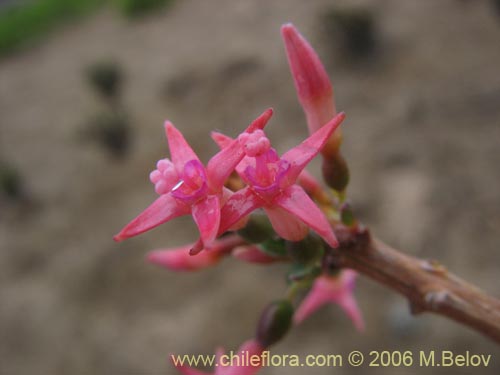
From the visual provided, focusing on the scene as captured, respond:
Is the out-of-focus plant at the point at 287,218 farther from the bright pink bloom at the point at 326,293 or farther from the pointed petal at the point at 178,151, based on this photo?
the bright pink bloom at the point at 326,293

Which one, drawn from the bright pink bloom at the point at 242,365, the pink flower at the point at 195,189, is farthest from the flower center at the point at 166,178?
the bright pink bloom at the point at 242,365

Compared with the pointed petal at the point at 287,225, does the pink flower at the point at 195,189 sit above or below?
above

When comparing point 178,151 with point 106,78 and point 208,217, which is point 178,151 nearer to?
point 208,217

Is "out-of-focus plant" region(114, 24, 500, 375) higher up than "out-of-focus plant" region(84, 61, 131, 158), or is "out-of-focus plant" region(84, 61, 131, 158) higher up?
"out-of-focus plant" region(114, 24, 500, 375)

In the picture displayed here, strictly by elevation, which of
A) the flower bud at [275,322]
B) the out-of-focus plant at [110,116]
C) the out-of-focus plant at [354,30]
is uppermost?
the flower bud at [275,322]

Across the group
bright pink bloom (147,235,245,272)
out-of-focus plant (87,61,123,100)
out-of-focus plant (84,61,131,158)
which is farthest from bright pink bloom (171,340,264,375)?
out-of-focus plant (87,61,123,100)

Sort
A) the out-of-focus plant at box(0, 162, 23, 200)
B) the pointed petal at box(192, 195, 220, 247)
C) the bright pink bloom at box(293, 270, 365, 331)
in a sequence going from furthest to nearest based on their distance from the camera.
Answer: the out-of-focus plant at box(0, 162, 23, 200) < the bright pink bloom at box(293, 270, 365, 331) < the pointed petal at box(192, 195, 220, 247)

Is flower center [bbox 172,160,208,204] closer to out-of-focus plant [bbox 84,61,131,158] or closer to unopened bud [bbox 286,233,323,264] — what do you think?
unopened bud [bbox 286,233,323,264]

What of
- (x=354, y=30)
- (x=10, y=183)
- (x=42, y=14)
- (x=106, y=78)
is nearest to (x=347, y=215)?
(x=354, y=30)
